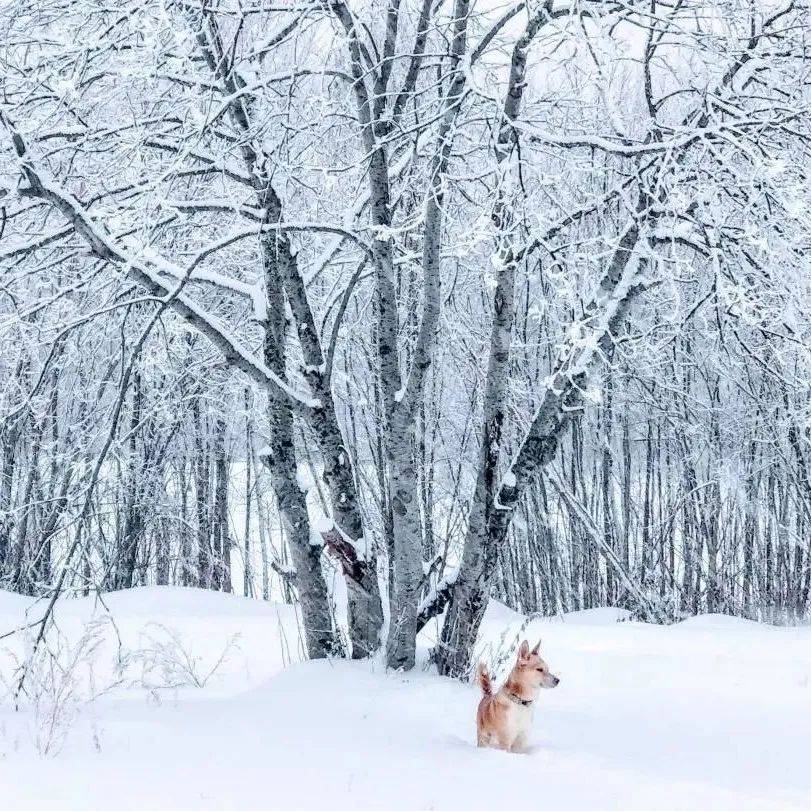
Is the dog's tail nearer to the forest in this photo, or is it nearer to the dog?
the dog

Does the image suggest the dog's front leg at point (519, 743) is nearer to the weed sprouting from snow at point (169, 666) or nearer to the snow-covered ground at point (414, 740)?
the snow-covered ground at point (414, 740)

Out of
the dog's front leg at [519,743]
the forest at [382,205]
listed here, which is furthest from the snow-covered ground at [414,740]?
the forest at [382,205]

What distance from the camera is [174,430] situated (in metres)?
15.3

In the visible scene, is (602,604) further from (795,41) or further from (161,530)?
(795,41)

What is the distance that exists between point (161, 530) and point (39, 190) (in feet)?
41.9

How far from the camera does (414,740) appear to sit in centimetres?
468

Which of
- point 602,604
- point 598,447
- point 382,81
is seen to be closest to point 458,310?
point 598,447

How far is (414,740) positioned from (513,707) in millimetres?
633

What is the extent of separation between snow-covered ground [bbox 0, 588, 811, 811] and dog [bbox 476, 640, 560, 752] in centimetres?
11

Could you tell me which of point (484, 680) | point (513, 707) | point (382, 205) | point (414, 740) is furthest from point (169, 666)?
point (382, 205)

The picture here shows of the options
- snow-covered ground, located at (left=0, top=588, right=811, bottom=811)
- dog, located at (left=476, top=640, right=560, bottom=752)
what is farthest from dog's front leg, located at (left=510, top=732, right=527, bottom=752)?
snow-covered ground, located at (left=0, top=588, right=811, bottom=811)

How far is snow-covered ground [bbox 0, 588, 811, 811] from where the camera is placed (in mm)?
3707

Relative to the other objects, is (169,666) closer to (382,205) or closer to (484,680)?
(484,680)

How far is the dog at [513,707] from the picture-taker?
4.39 meters
